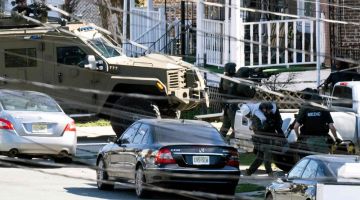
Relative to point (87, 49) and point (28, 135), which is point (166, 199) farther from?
point (87, 49)

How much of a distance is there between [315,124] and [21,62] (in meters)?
9.63

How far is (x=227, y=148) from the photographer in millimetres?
16391

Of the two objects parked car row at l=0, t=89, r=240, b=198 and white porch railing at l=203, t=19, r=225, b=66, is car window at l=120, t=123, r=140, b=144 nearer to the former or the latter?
parked car row at l=0, t=89, r=240, b=198

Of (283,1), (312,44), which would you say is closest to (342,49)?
(312,44)

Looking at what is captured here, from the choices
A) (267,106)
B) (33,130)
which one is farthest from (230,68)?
(33,130)

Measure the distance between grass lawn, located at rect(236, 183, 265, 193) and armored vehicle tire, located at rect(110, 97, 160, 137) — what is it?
184 inches

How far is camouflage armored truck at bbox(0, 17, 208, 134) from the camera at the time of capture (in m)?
23.5

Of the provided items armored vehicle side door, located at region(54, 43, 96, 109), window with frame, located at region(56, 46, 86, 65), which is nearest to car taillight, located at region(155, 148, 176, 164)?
armored vehicle side door, located at region(54, 43, 96, 109)

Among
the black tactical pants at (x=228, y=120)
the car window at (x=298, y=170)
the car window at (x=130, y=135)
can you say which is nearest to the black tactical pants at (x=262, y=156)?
the car window at (x=130, y=135)

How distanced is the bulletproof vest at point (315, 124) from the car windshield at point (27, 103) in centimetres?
547

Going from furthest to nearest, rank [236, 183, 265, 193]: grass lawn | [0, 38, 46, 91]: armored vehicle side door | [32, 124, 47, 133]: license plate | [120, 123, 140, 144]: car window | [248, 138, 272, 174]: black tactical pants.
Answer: [0, 38, 46, 91]: armored vehicle side door → [32, 124, 47, 133]: license plate → [248, 138, 272, 174]: black tactical pants → [236, 183, 265, 193]: grass lawn → [120, 123, 140, 144]: car window

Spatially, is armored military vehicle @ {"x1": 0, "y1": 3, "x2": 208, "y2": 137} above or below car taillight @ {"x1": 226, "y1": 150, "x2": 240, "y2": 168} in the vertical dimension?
above

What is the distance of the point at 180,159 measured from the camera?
16.0 meters

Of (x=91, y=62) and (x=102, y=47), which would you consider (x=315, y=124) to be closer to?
(x=91, y=62)
